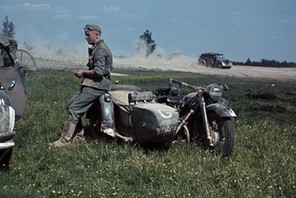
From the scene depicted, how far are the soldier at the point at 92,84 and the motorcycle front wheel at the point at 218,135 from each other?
1444mm

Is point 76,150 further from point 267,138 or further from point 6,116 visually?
point 267,138

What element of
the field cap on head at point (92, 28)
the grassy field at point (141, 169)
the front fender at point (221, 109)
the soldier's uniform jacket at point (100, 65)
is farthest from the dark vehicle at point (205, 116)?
the field cap on head at point (92, 28)

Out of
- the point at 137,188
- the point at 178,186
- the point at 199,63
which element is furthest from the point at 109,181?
the point at 199,63

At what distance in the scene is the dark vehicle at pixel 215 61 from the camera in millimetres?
46253

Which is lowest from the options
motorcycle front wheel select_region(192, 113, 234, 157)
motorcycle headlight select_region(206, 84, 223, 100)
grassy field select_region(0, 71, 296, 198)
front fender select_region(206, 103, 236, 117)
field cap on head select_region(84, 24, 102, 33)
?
grassy field select_region(0, 71, 296, 198)

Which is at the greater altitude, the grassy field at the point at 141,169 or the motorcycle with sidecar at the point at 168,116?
the motorcycle with sidecar at the point at 168,116

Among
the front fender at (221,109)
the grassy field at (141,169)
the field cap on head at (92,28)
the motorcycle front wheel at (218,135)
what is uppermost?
the field cap on head at (92,28)

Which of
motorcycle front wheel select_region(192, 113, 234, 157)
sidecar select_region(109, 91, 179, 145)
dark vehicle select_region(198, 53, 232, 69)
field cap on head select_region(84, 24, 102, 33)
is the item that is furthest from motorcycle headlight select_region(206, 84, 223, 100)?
dark vehicle select_region(198, 53, 232, 69)

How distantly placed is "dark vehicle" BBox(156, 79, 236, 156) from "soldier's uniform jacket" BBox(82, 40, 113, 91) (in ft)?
3.45

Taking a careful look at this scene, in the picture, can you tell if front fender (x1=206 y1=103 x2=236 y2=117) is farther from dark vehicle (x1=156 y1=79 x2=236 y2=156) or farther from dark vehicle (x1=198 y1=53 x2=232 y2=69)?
dark vehicle (x1=198 y1=53 x2=232 y2=69)

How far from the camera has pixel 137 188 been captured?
5.88 meters

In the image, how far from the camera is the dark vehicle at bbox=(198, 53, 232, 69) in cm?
4625

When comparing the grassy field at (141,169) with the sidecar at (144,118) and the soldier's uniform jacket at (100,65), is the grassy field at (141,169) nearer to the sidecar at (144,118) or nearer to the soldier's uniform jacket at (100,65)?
the sidecar at (144,118)

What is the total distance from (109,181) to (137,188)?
15.0 inches
